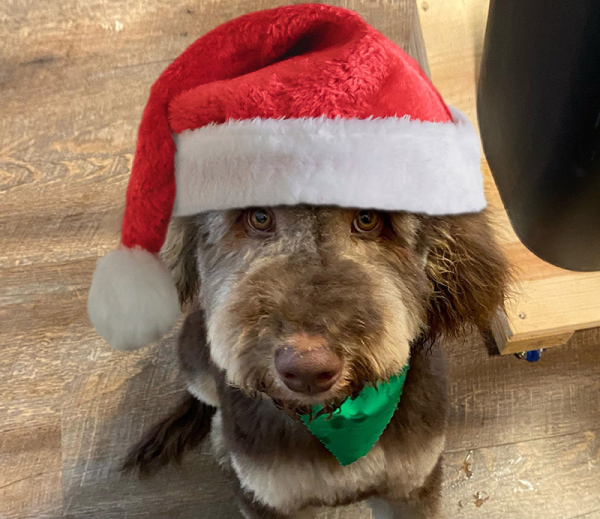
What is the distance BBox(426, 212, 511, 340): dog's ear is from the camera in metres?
A: 0.69

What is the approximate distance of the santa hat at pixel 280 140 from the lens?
1.80ft

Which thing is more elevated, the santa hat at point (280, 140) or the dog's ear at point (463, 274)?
the santa hat at point (280, 140)

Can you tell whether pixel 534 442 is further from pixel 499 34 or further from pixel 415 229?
pixel 499 34

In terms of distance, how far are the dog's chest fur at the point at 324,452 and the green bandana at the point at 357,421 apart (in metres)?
0.04

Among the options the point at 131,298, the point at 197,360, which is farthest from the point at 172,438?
the point at 131,298

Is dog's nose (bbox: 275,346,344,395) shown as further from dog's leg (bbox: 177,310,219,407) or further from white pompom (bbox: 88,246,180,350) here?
dog's leg (bbox: 177,310,219,407)

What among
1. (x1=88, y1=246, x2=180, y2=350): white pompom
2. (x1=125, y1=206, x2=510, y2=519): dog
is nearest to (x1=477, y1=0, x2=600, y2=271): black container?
(x1=125, y1=206, x2=510, y2=519): dog

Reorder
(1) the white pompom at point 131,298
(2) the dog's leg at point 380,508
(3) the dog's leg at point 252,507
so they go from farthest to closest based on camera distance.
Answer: (2) the dog's leg at point 380,508 → (3) the dog's leg at point 252,507 → (1) the white pompom at point 131,298

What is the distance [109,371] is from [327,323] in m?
0.80

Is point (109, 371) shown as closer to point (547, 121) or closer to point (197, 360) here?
point (197, 360)

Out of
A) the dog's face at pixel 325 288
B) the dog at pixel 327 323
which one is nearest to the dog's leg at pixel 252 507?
the dog at pixel 327 323

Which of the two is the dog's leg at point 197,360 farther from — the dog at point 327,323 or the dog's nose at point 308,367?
the dog's nose at point 308,367

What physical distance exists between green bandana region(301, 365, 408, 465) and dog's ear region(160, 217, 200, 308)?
0.78 ft

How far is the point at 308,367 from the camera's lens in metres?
0.51
